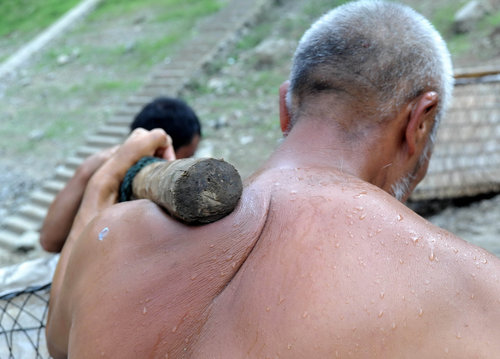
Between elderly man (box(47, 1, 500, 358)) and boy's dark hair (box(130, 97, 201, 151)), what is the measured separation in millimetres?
1784

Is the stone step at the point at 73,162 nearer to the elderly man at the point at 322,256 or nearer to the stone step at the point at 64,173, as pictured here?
the stone step at the point at 64,173

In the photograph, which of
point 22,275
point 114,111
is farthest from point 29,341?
point 114,111

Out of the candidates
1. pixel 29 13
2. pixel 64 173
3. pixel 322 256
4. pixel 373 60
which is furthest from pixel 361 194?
pixel 29 13

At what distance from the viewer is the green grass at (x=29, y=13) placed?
47.4 ft

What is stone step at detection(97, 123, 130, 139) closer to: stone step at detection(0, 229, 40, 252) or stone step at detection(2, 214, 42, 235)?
stone step at detection(2, 214, 42, 235)

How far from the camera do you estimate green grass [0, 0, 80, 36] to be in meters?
14.4

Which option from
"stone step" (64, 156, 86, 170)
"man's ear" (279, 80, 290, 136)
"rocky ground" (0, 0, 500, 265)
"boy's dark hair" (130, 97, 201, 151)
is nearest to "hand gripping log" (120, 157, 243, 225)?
"man's ear" (279, 80, 290, 136)

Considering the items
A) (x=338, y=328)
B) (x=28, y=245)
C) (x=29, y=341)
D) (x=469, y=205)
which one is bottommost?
(x=28, y=245)

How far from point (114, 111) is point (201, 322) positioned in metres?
8.28

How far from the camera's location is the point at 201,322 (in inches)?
44.9

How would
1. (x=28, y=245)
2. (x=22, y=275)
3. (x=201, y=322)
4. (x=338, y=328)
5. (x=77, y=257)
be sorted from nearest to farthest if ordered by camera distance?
(x=338, y=328) → (x=201, y=322) → (x=77, y=257) → (x=22, y=275) → (x=28, y=245)

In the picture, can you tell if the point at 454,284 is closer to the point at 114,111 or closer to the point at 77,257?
the point at 77,257

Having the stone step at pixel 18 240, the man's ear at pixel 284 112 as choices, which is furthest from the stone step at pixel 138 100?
the man's ear at pixel 284 112

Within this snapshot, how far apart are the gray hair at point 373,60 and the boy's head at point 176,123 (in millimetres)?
1753
